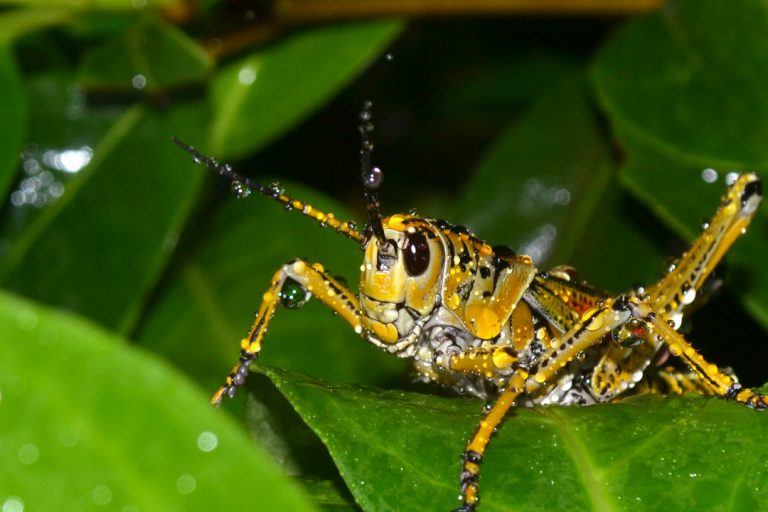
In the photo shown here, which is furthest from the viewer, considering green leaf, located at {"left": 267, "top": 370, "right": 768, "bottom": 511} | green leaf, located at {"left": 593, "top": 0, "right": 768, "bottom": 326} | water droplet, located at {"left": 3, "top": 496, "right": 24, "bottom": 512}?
green leaf, located at {"left": 593, "top": 0, "right": 768, "bottom": 326}

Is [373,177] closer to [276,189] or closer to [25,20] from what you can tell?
[276,189]

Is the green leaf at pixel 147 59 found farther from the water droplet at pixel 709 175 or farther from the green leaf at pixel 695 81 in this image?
the water droplet at pixel 709 175

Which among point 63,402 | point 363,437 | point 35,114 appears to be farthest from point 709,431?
point 35,114

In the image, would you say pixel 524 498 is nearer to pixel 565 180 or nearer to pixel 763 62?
pixel 763 62

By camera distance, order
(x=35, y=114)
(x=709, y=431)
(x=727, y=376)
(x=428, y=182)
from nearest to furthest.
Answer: (x=709, y=431)
(x=727, y=376)
(x=35, y=114)
(x=428, y=182)

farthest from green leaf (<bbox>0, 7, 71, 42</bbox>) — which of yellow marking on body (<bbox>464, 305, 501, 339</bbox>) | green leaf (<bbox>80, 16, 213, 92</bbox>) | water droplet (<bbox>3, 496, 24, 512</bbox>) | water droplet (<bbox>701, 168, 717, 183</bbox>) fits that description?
water droplet (<bbox>3, 496, 24, 512</bbox>)

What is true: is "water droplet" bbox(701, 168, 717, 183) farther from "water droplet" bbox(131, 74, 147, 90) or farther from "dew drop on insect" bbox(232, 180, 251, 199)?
"water droplet" bbox(131, 74, 147, 90)

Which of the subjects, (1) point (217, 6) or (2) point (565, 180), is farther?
(2) point (565, 180)

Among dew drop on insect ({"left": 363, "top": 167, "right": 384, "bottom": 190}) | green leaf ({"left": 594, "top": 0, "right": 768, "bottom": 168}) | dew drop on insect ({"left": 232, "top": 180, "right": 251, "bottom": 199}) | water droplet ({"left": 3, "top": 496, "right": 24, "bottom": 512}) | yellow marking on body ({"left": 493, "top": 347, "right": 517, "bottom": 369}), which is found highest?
green leaf ({"left": 594, "top": 0, "right": 768, "bottom": 168})
